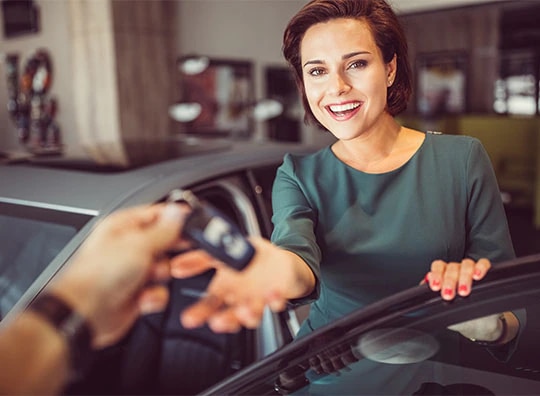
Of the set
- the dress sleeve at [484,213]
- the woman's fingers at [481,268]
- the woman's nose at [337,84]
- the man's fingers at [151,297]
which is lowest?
the woman's fingers at [481,268]

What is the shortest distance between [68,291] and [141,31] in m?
5.63

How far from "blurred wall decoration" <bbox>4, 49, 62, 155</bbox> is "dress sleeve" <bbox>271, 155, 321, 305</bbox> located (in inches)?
212

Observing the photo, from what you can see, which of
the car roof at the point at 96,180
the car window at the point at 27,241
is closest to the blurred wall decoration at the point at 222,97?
the car roof at the point at 96,180

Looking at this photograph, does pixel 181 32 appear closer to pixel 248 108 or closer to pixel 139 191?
pixel 248 108

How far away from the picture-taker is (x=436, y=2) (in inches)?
288

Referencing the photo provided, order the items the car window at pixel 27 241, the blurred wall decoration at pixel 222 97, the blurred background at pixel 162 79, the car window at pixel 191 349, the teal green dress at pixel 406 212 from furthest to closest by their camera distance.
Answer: the blurred wall decoration at pixel 222 97 < the blurred background at pixel 162 79 < the car window at pixel 191 349 < the car window at pixel 27 241 < the teal green dress at pixel 406 212

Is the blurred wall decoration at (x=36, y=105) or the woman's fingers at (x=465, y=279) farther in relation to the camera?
the blurred wall decoration at (x=36, y=105)

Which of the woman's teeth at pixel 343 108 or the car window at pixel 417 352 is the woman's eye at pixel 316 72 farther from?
the car window at pixel 417 352

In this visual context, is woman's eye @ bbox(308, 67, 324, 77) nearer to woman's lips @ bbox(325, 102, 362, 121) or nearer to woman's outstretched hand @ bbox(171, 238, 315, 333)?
woman's lips @ bbox(325, 102, 362, 121)

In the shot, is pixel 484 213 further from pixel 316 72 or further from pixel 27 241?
pixel 27 241

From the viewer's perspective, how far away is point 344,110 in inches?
37.5

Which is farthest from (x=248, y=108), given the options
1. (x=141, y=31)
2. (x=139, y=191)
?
(x=139, y=191)

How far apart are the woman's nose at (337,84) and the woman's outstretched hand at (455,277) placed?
0.93 ft

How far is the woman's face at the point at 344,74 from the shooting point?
0.94 m
